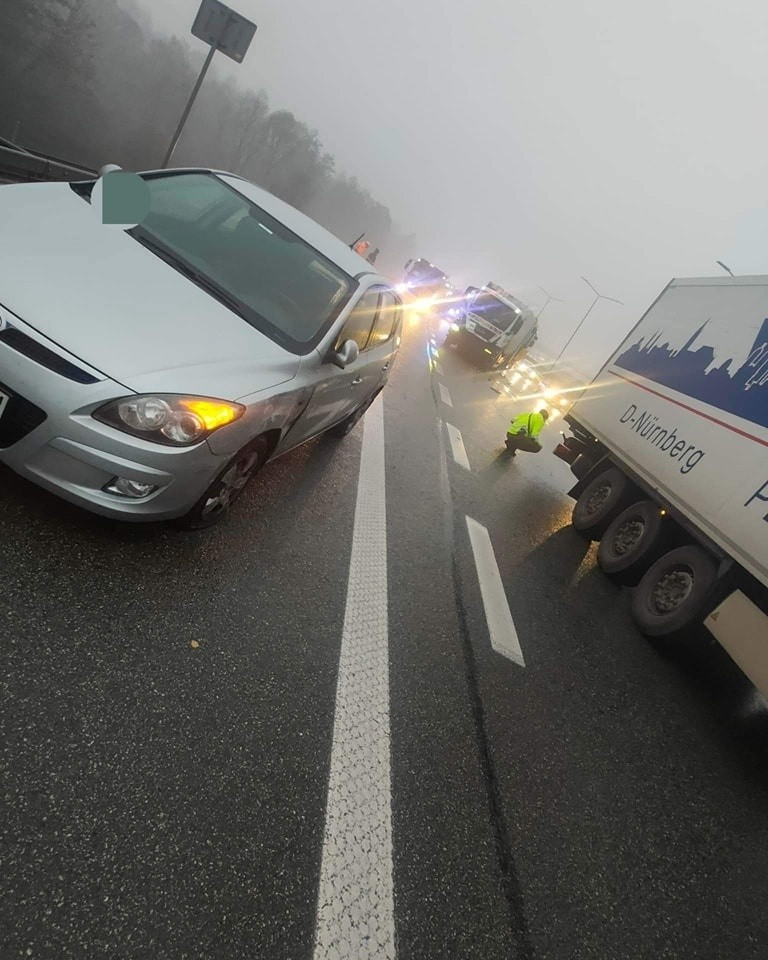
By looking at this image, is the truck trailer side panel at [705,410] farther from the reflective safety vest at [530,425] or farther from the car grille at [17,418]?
the car grille at [17,418]

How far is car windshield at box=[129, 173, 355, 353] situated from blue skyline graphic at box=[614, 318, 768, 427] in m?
3.60

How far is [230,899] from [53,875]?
1.73 ft

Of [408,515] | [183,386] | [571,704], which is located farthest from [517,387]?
[183,386]

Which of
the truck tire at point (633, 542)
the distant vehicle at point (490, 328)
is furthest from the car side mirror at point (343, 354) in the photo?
the distant vehicle at point (490, 328)

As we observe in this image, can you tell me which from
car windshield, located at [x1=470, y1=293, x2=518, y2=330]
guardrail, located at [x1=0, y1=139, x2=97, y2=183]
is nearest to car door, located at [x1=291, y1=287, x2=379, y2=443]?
guardrail, located at [x1=0, y1=139, x2=97, y2=183]

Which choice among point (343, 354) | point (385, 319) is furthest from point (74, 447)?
point (385, 319)

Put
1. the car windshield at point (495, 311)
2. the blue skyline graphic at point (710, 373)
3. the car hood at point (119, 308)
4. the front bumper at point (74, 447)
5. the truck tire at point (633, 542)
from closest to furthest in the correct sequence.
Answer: the front bumper at point (74, 447)
the car hood at point (119, 308)
the blue skyline graphic at point (710, 373)
the truck tire at point (633, 542)
the car windshield at point (495, 311)

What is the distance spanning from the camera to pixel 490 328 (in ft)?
63.0

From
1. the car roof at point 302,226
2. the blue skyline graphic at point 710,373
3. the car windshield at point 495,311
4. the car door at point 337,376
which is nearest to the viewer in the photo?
the car door at point 337,376

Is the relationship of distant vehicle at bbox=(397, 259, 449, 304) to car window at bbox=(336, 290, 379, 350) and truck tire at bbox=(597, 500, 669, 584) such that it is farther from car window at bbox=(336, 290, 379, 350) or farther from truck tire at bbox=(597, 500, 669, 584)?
car window at bbox=(336, 290, 379, 350)

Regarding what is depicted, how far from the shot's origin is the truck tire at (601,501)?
6.79 metres

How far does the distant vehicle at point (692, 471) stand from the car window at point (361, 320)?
3.31 m

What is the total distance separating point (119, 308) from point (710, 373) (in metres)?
5.59

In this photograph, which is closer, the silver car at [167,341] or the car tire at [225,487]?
the silver car at [167,341]
